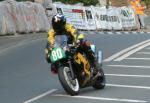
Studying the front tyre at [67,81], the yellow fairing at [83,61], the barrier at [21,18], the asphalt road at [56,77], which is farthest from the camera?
the barrier at [21,18]

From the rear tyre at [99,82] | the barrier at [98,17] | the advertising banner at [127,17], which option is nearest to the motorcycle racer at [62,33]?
the rear tyre at [99,82]

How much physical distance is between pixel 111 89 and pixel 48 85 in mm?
1699

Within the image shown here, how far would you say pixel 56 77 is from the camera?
53.3 ft

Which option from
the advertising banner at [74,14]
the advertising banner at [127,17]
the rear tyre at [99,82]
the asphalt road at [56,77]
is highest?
the rear tyre at [99,82]

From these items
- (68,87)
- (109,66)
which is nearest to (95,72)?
(68,87)

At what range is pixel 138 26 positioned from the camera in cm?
4581

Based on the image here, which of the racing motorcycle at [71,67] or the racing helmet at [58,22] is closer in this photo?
the racing motorcycle at [71,67]

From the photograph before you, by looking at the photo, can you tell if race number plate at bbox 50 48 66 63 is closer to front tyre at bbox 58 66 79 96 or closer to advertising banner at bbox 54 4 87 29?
front tyre at bbox 58 66 79 96

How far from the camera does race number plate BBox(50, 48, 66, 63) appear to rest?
505 inches

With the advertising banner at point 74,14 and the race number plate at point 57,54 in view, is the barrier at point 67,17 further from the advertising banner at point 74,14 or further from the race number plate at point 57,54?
the race number plate at point 57,54

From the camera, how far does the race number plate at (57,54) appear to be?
12.8 m

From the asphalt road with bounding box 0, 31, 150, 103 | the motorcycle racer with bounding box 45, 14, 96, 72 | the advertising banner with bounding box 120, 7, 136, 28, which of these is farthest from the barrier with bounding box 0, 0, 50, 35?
the motorcycle racer with bounding box 45, 14, 96, 72

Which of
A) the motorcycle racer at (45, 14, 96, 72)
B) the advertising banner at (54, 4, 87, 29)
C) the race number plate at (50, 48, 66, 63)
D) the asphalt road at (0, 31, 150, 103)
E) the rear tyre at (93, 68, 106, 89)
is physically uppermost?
the motorcycle racer at (45, 14, 96, 72)

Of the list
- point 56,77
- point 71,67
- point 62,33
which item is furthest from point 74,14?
point 71,67
